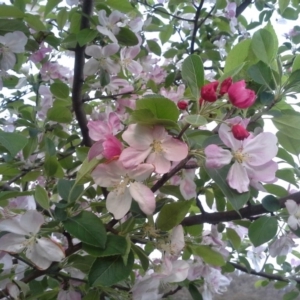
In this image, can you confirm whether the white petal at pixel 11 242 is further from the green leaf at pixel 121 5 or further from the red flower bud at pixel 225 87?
the green leaf at pixel 121 5

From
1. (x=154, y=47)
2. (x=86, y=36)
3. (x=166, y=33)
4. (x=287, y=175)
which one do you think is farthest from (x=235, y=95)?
(x=166, y=33)

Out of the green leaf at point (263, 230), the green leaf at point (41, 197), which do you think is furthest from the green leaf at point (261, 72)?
the green leaf at point (41, 197)

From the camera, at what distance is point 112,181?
59 cm

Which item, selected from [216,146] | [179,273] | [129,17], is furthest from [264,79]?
[129,17]

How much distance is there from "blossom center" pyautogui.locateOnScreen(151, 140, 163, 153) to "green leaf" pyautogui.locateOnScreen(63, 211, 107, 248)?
0.48 feet

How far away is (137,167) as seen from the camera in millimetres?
568

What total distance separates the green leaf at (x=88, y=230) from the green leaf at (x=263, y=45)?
1.09ft

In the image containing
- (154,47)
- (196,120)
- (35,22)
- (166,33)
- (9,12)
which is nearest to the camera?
(196,120)

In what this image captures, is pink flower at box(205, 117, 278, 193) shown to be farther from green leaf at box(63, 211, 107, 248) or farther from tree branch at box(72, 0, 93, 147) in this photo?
tree branch at box(72, 0, 93, 147)

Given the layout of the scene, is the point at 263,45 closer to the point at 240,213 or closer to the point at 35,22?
the point at 240,213

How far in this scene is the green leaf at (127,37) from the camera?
3.42 ft

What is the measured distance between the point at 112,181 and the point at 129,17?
2.85ft

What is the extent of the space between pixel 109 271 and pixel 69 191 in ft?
0.42

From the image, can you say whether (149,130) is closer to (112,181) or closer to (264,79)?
(112,181)
